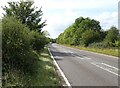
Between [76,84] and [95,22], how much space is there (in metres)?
114

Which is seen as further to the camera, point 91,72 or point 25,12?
point 25,12

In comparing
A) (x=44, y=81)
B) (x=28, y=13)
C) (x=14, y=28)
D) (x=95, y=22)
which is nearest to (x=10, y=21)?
(x=14, y=28)

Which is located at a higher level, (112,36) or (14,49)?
(112,36)

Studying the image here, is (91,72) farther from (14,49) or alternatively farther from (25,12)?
(25,12)

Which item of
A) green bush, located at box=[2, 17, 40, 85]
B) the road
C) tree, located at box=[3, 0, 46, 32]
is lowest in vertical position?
the road

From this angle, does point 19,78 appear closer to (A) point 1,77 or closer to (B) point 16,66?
(A) point 1,77

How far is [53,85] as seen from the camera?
1335cm

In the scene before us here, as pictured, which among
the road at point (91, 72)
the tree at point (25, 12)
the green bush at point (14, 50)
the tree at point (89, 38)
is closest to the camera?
the green bush at point (14, 50)

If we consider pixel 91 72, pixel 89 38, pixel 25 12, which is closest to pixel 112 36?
pixel 89 38

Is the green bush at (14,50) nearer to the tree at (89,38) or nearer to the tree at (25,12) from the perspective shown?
the tree at (25,12)

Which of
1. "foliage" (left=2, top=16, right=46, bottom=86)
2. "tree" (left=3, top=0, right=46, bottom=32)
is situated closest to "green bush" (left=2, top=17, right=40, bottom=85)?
"foliage" (left=2, top=16, right=46, bottom=86)

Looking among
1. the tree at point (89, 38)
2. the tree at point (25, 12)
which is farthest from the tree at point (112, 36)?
the tree at point (25, 12)

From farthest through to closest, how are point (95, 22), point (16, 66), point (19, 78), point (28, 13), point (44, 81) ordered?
point (95, 22) < point (28, 13) < point (44, 81) < point (16, 66) < point (19, 78)

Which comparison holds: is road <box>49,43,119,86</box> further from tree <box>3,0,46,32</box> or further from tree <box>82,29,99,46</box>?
tree <box>82,29,99,46</box>
